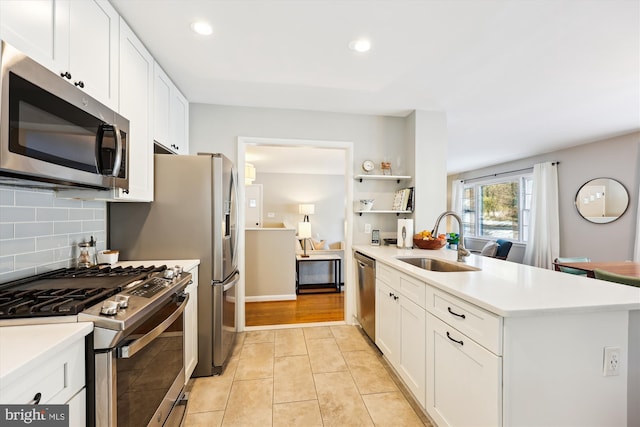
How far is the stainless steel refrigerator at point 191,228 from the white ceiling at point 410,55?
82cm

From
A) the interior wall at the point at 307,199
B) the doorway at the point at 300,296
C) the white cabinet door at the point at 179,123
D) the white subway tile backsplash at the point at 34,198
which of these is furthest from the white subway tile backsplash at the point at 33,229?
the interior wall at the point at 307,199

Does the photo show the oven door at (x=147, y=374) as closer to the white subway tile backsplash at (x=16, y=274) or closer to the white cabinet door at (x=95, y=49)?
the white subway tile backsplash at (x=16, y=274)

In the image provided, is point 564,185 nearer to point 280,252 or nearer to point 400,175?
point 400,175

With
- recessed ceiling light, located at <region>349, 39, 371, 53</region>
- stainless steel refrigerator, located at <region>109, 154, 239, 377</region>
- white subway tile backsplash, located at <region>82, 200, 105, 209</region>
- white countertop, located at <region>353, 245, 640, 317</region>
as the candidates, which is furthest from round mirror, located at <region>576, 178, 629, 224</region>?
white subway tile backsplash, located at <region>82, 200, 105, 209</region>

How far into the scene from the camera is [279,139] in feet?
10.3

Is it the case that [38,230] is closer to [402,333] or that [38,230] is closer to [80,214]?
[80,214]

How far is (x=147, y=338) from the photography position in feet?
3.95

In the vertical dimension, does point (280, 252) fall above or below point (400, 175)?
below

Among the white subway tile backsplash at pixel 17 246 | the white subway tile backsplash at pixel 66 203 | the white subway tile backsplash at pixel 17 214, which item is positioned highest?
the white subway tile backsplash at pixel 66 203

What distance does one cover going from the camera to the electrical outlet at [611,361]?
120 cm

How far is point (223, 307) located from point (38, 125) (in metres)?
1.67

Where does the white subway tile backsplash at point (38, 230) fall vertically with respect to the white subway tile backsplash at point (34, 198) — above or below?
below

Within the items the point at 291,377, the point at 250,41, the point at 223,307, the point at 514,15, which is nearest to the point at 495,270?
the point at 514,15

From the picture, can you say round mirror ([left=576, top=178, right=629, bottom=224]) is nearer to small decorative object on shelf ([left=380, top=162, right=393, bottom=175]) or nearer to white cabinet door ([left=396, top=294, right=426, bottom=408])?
small decorative object on shelf ([left=380, top=162, right=393, bottom=175])
